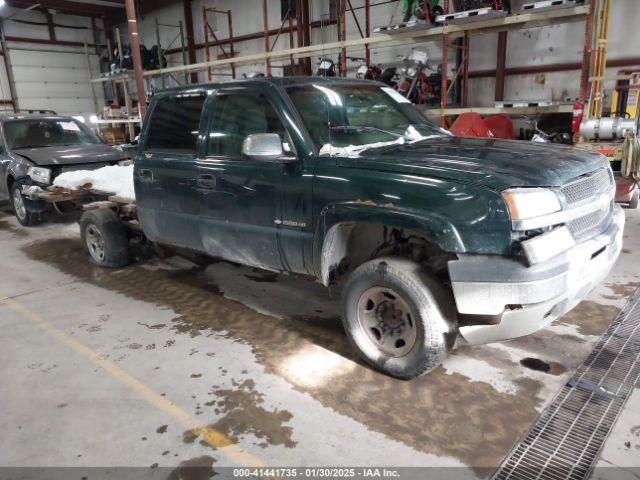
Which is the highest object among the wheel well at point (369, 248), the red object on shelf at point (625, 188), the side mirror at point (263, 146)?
the side mirror at point (263, 146)

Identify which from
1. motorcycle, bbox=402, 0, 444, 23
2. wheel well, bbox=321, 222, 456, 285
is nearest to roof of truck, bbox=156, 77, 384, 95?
wheel well, bbox=321, 222, 456, 285

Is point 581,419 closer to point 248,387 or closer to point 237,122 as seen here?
point 248,387

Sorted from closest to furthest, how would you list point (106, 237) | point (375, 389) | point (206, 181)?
point (375, 389) < point (206, 181) < point (106, 237)

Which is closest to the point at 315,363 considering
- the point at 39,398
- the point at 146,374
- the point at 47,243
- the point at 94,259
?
the point at 146,374

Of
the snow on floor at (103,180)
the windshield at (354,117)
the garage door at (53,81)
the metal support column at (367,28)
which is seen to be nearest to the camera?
the windshield at (354,117)

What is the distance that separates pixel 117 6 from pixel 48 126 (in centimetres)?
1387

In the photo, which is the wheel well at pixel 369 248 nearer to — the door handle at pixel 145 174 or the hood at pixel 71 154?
the door handle at pixel 145 174

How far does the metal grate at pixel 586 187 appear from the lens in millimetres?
2678

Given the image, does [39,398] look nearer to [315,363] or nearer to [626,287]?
[315,363]

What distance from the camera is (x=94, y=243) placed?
5629 millimetres

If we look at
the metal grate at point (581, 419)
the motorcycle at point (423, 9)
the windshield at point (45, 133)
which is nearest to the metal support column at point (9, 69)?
the windshield at point (45, 133)

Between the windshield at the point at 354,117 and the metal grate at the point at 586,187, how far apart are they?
1191mm

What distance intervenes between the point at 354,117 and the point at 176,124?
169 centimetres

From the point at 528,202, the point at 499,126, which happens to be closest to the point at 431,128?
the point at 528,202
